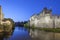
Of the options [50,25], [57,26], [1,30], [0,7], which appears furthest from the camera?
[50,25]

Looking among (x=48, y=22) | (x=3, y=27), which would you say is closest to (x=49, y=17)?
(x=48, y=22)

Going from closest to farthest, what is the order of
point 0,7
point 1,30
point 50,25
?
point 1,30
point 0,7
point 50,25

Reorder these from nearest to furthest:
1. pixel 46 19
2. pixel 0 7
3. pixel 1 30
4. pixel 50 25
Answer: pixel 1 30 < pixel 0 7 < pixel 50 25 < pixel 46 19

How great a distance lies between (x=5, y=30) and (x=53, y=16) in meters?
28.5

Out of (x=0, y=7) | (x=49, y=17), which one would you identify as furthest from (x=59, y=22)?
(x=0, y=7)

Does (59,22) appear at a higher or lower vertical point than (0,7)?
lower

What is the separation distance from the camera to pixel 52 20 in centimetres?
6456

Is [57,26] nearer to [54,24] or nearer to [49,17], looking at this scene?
[54,24]

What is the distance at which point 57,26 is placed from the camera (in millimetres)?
60000

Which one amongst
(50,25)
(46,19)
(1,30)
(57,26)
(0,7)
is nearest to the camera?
(1,30)

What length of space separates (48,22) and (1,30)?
3284cm

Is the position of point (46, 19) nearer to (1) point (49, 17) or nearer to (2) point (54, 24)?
(1) point (49, 17)

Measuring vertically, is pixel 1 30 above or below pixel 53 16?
below

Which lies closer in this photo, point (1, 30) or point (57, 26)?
point (1, 30)
